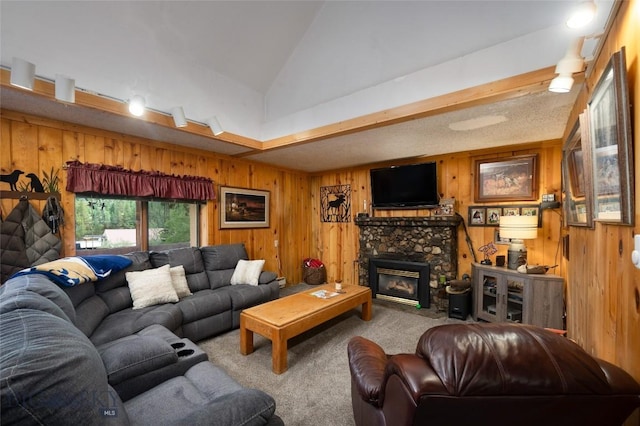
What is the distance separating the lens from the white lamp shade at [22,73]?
75.1 inches

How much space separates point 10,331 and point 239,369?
184cm

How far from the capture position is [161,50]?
9.23 feet

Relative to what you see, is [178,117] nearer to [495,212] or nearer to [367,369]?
[367,369]

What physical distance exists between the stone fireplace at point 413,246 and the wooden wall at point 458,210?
12.0 inches

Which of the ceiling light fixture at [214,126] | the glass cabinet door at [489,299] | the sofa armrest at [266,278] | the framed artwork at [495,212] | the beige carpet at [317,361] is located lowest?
the beige carpet at [317,361]

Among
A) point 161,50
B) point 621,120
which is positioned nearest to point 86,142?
point 161,50

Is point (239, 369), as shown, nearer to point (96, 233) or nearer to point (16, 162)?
point (96, 233)

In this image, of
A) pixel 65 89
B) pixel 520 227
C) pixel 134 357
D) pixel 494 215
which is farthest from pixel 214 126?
pixel 494 215

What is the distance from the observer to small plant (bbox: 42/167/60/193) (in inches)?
105

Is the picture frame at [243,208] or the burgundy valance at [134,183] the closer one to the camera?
the burgundy valance at [134,183]

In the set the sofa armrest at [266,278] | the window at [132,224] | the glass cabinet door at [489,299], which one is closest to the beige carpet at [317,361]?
the glass cabinet door at [489,299]

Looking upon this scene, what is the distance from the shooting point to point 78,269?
7.39ft

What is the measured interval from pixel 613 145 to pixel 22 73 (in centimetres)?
348

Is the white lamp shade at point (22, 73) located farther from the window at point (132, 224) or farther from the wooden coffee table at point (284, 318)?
the wooden coffee table at point (284, 318)
